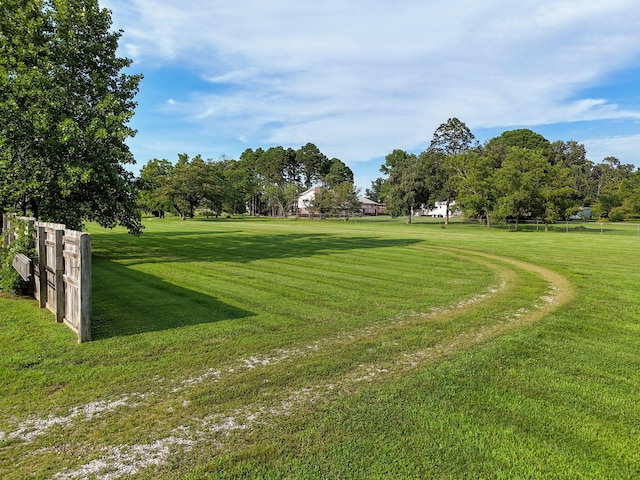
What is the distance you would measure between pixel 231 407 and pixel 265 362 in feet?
3.97

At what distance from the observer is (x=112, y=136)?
12445 mm

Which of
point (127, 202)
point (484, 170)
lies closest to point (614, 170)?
point (484, 170)

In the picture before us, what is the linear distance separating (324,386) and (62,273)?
4763 millimetres

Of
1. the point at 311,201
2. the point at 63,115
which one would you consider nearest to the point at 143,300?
the point at 63,115

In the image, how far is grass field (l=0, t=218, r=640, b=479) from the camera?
316 centimetres

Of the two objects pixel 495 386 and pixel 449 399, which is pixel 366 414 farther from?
pixel 495 386

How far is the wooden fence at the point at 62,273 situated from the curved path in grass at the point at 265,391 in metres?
2.20

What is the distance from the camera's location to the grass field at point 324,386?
3.16 metres

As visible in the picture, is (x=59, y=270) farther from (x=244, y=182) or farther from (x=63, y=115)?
(x=244, y=182)

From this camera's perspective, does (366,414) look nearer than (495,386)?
Yes

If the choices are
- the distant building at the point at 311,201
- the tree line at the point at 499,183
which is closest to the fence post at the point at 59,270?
the tree line at the point at 499,183

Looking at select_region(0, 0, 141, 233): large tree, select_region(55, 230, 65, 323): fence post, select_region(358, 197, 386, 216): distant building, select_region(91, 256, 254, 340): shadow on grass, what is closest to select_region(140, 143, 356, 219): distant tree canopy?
select_region(358, 197, 386, 216): distant building

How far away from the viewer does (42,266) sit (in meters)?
7.56

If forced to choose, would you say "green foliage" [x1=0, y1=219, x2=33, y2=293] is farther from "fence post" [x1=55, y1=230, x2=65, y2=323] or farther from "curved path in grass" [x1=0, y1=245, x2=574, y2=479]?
"curved path in grass" [x1=0, y1=245, x2=574, y2=479]
